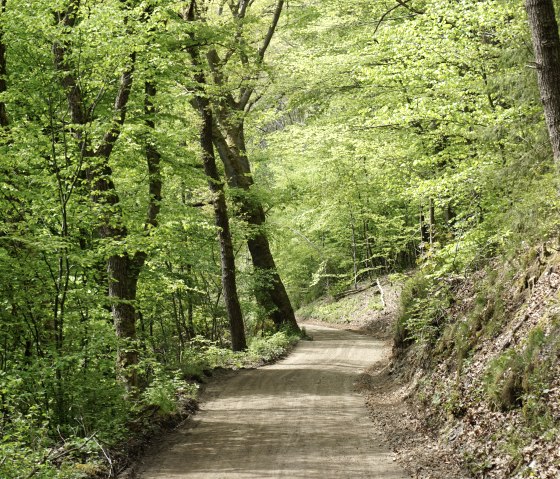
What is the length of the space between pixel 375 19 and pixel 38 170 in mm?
13585

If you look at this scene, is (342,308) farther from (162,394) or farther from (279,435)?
(279,435)

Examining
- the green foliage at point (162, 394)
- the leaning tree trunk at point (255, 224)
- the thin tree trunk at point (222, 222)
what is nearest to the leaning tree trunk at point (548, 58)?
the green foliage at point (162, 394)

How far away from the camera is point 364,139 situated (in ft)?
63.4

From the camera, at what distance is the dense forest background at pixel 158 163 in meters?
8.43

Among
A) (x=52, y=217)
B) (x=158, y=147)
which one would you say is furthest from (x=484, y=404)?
(x=158, y=147)

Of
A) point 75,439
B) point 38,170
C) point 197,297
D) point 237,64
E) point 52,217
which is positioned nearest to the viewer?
point 75,439

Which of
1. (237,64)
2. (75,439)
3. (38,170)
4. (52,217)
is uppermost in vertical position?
(237,64)

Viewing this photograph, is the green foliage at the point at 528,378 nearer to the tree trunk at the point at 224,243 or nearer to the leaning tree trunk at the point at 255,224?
the tree trunk at the point at 224,243

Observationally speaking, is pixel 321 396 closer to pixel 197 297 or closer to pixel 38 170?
pixel 38 170

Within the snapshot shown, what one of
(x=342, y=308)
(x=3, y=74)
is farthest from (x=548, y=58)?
(x=342, y=308)

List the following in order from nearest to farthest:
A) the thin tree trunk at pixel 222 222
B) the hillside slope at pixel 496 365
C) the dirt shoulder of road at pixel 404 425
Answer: the hillside slope at pixel 496 365 < the dirt shoulder of road at pixel 404 425 < the thin tree trunk at pixel 222 222

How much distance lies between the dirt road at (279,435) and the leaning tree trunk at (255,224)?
23.6ft

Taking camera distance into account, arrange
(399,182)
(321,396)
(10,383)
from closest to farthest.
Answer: (10,383) < (321,396) < (399,182)

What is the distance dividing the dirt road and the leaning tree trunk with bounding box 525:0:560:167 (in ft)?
17.3
